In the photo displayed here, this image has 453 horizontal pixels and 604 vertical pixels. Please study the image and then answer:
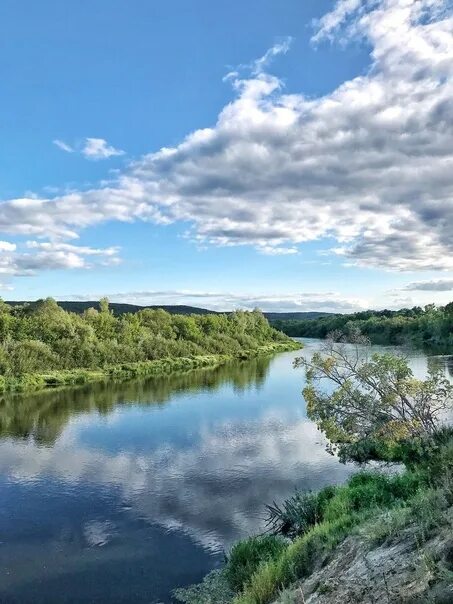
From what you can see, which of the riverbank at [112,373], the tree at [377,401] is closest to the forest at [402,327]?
the riverbank at [112,373]

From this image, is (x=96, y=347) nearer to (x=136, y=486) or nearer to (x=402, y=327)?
(x=136, y=486)

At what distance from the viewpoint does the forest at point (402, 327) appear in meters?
91.6

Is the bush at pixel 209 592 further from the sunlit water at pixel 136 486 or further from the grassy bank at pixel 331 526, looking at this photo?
the sunlit water at pixel 136 486

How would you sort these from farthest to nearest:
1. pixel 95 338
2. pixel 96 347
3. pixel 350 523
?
pixel 95 338 < pixel 96 347 < pixel 350 523

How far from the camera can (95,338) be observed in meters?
65.9

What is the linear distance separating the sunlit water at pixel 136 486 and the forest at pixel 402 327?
2257cm

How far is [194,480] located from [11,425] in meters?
17.3

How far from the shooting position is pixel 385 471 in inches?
814

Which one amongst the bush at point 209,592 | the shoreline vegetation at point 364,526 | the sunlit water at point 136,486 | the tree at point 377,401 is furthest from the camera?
the tree at point 377,401

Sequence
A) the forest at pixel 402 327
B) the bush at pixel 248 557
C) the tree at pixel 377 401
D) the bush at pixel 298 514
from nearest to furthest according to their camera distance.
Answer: the bush at pixel 248 557, the bush at pixel 298 514, the tree at pixel 377 401, the forest at pixel 402 327

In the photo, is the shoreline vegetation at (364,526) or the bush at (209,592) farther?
the bush at (209,592)

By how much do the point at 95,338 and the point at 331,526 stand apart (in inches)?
2246

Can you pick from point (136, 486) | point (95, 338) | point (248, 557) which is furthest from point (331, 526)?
point (95, 338)

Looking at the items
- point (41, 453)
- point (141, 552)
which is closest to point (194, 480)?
point (141, 552)
